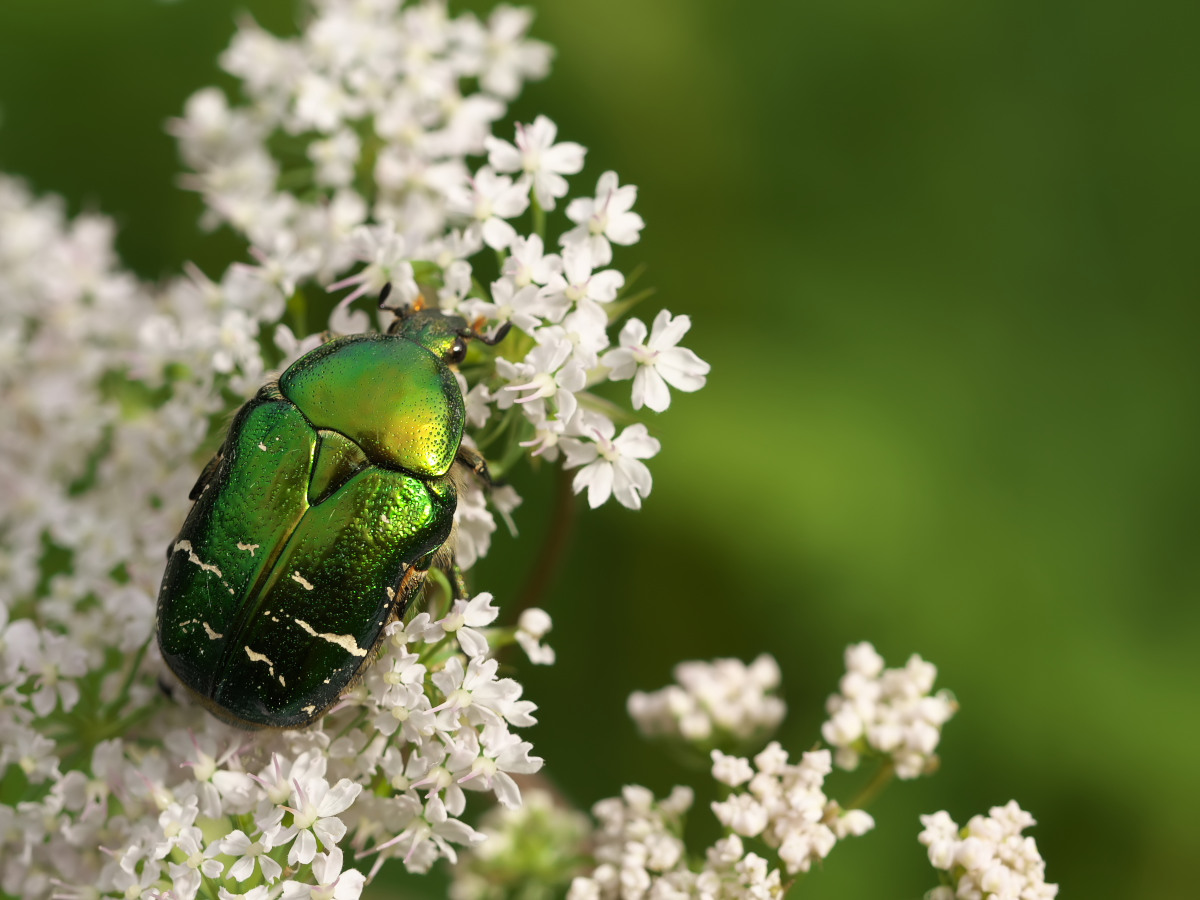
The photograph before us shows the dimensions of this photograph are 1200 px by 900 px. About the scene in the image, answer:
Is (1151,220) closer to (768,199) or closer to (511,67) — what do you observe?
(768,199)

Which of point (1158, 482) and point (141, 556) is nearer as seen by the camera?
point (141, 556)

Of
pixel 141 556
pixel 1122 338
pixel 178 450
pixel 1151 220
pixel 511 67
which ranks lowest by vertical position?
pixel 141 556

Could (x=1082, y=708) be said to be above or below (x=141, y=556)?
above

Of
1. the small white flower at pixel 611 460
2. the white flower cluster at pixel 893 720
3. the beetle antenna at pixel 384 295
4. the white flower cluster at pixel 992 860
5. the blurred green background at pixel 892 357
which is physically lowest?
the white flower cluster at pixel 992 860

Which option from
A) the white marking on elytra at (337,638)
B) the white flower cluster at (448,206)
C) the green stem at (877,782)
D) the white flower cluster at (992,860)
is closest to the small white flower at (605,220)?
the white flower cluster at (448,206)

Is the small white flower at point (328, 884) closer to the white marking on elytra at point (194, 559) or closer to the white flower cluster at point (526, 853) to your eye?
the white marking on elytra at point (194, 559)

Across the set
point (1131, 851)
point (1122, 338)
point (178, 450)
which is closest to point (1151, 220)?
point (1122, 338)

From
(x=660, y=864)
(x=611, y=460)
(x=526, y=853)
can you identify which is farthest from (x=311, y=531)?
(x=526, y=853)
